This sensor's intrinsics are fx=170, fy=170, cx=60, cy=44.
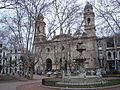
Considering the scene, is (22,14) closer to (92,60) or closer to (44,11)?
(44,11)

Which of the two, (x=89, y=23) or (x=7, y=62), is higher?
(x=89, y=23)

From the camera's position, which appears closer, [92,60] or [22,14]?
[22,14]

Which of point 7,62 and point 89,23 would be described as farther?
point 7,62

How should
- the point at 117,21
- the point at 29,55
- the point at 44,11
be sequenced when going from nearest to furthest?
the point at 117,21 → the point at 44,11 → the point at 29,55

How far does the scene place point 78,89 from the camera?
14.0m

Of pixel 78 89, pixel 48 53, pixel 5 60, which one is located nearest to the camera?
pixel 78 89

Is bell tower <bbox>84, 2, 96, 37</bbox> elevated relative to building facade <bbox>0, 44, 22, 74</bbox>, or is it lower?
elevated

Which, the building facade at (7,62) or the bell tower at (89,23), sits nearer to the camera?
the bell tower at (89,23)

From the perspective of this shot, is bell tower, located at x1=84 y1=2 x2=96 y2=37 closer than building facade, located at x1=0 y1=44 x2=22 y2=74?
Yes

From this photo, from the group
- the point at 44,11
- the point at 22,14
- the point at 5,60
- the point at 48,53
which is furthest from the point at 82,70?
the point at 5,60

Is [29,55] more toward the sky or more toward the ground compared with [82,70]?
more toward the sky

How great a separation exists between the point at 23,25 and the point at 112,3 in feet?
49.5

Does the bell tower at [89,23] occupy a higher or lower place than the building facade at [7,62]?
higher

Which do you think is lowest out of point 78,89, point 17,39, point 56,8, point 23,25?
point 78,89
